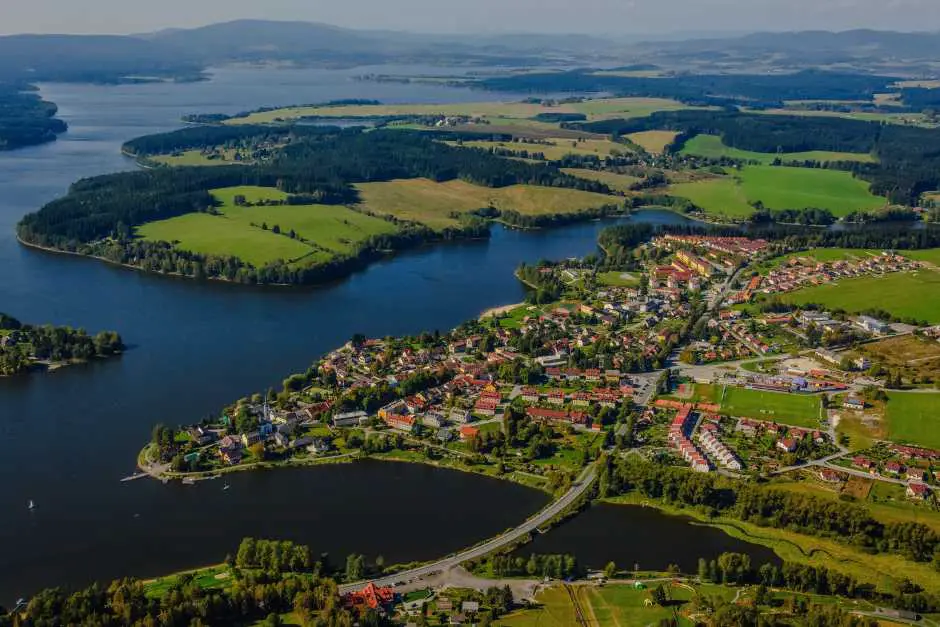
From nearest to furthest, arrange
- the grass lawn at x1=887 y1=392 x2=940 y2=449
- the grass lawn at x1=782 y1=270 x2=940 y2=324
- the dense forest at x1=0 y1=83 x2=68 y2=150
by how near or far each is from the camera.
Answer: the grass lawn at x1=887 y1=392 x2=940 y2=449 < the grass lawn at x1=782 y1=270 x2=940 y2=324 < the dense forest at x1=0 y1=83 x2=68 y2=150

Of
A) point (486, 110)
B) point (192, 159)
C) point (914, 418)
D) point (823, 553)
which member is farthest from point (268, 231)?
point (486, 110)

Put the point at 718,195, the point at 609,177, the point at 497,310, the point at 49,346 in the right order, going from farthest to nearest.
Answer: the point at 609,177 < the point at 718,195 < the point at 497,310 < the point at 49,346

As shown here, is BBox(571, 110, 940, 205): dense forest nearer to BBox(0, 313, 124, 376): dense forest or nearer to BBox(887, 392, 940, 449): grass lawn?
BBox(887, 392, 940, 449): grass lawn

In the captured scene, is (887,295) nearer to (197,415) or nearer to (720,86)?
(197,415)

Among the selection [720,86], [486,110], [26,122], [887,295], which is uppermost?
[720,86]

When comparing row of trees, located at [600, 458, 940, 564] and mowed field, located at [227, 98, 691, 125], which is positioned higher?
mowed field, located at [227, 98, 691, 125]

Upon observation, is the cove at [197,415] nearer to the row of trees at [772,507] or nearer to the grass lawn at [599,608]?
the grass lawn at [599,608]

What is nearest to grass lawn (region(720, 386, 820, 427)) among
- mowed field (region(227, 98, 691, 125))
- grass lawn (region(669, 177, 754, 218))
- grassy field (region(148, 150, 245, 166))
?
grass lawn (region(669, 177, 754, 218))

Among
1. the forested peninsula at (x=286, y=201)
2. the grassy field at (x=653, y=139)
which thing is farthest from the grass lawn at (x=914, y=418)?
the grassy field at (x=653, y=139)
